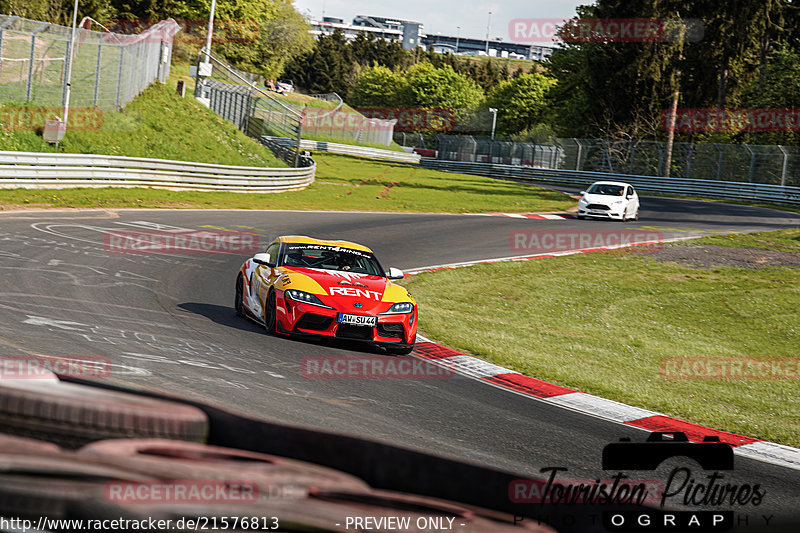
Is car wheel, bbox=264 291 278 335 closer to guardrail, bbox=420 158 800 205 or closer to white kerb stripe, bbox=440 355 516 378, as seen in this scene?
white kerb stripe, bbox=440 355 516 378

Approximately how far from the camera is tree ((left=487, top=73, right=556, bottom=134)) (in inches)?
4537

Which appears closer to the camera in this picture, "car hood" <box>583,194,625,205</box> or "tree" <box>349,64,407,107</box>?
"car hood" <box>583,194,625,205</box>

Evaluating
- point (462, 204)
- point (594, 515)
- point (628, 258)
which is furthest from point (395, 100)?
point (594, 515)

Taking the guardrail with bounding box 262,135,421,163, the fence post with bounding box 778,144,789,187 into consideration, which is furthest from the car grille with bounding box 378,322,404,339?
the guardrail with bounding box 262,135,421,163

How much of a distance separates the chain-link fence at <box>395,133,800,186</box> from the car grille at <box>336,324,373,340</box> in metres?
42.7

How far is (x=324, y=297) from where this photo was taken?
34.4 feet

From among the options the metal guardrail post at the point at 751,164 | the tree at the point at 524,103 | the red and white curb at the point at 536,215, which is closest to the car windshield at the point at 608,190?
the red and white curb at the point at 536,215

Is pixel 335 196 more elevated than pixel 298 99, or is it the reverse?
pixel 298 99

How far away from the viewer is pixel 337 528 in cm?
276

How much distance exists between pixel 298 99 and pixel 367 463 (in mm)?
95266

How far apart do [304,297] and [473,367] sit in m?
2.37

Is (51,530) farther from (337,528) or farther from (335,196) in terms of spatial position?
(335,196)

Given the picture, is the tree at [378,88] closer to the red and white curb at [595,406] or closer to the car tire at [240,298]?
the car tire at [240,298]

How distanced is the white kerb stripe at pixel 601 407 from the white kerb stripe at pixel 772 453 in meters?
1.19
